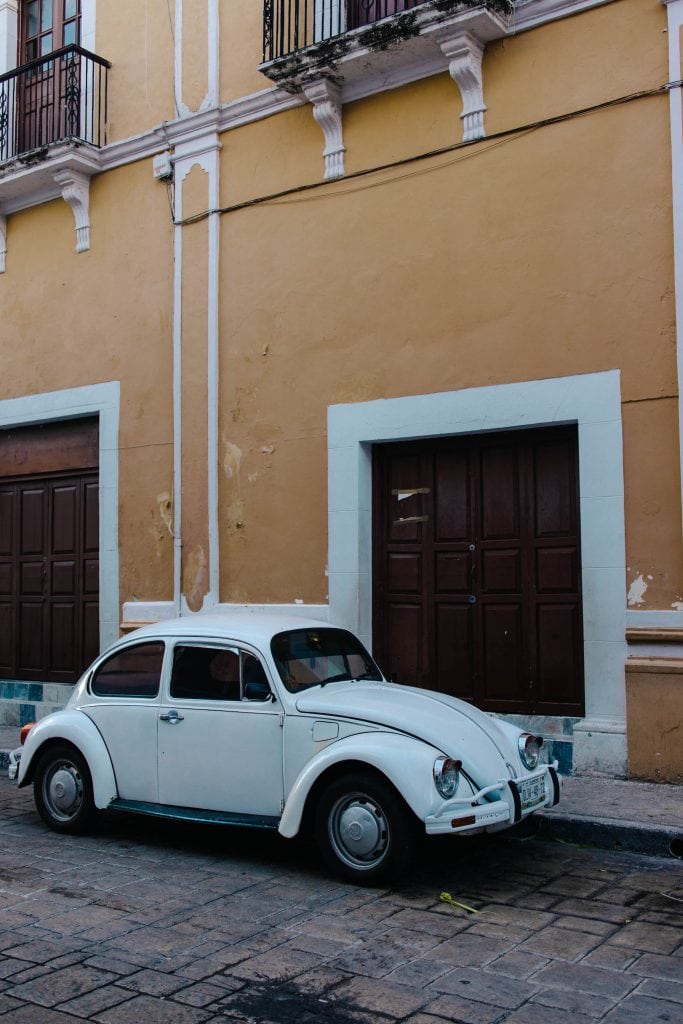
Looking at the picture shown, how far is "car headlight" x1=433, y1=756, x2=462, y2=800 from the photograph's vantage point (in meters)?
5.40

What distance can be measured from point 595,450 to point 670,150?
2400mm

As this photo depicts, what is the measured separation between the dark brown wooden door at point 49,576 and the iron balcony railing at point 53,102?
399 cm

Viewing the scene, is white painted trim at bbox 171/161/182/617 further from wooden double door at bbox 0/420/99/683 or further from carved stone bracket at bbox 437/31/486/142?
carved stone bracket at bbox 437/31/486/142

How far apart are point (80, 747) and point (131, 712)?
44cm

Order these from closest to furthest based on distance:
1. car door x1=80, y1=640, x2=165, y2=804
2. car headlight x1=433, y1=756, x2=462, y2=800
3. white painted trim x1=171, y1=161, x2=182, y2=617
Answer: car headlight x1=433, y1=756, x2=462, y2=800 → car door x1=80, y1=640, x2=165, y2=804 → white painted trim x1=171, y1=161, x2=182, y2=617

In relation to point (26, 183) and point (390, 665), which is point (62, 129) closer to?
point (26, 183)

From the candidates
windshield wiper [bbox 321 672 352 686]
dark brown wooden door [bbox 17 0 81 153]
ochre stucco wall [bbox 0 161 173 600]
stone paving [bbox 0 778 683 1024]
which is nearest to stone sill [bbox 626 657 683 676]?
stone paving [bbox 0 778 683 1024]

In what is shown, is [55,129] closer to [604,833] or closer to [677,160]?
[677,160]

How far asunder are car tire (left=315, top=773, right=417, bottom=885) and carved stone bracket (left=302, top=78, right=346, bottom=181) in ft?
20.9

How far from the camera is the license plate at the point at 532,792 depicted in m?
5.65

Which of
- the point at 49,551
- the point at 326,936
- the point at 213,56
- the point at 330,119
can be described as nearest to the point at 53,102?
the point at 213,56

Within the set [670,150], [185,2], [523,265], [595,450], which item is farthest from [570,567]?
[185,2]

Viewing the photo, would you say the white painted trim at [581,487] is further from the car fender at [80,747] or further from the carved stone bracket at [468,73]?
the car fender at [80,747]

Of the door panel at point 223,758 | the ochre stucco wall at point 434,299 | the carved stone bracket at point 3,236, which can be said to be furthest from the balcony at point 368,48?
the door panel at point 223,758
